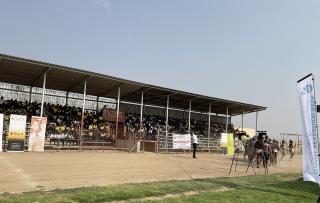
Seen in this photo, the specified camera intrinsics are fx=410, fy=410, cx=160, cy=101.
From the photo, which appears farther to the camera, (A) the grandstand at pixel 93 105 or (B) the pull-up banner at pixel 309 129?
(A) the grandstand at pixel 93 105

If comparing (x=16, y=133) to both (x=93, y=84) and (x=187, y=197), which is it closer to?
(x=93, y=84)

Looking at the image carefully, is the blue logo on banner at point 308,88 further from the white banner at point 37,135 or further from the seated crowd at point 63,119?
the seated crowd at point 63,119

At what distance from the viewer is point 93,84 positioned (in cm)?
3303

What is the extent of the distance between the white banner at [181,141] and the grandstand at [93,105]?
41 cm

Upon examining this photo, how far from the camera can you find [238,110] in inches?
1842

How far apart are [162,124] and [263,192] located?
3259cm

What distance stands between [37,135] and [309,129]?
18.4m

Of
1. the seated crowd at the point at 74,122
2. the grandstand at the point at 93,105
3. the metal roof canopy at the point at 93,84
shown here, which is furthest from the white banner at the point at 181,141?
the metal roof canopy at the point at 93,84

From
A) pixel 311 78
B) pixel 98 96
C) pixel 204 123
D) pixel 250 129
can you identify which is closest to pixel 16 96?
pixel 98 96

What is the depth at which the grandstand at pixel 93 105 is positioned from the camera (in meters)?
27.9

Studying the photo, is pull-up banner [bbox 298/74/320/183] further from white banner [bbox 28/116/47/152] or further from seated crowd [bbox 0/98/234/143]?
seated crowd [bbox 0/98/234/143]

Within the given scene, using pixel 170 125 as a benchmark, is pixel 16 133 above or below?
below

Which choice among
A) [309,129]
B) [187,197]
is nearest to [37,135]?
[187,197]

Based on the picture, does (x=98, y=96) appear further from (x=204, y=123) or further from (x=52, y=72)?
(x=204, y=123)
